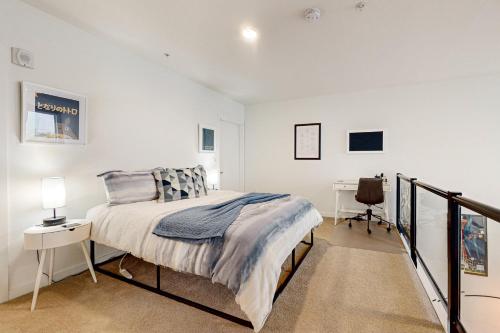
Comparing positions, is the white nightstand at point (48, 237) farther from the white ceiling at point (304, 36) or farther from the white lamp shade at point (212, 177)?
the white lamp shade at point (212, 177)

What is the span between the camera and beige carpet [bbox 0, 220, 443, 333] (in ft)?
5.32

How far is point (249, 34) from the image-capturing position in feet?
8.16

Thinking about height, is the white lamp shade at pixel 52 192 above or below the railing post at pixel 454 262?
above

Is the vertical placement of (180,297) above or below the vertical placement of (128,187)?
below

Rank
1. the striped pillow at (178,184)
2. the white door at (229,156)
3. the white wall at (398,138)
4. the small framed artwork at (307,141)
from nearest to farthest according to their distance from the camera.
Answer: the striped pillow at (178,184) < the white wall at (398,138) < the small framed artwork at (307,141) < the white door at (229,156)

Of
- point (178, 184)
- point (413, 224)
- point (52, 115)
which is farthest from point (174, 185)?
point (413, 224)

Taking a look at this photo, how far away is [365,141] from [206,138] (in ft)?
9.87

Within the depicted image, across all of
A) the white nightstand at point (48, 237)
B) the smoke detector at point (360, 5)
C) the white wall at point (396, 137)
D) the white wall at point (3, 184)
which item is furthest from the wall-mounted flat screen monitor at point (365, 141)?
the white wall at point (3, 184)

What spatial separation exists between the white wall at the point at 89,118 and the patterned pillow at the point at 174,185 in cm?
50

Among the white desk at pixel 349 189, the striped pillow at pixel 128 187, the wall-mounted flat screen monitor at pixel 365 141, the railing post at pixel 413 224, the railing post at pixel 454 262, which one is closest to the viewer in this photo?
the railing post at pixel 454 262

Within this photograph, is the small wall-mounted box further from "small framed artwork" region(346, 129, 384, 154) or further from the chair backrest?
"small framed artwork" region(346, 129, 384, 154)

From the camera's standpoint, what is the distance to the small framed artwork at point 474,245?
5.40 feet

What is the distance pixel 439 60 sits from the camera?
312cm

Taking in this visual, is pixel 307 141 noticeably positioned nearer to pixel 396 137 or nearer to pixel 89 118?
pixel 396 137
